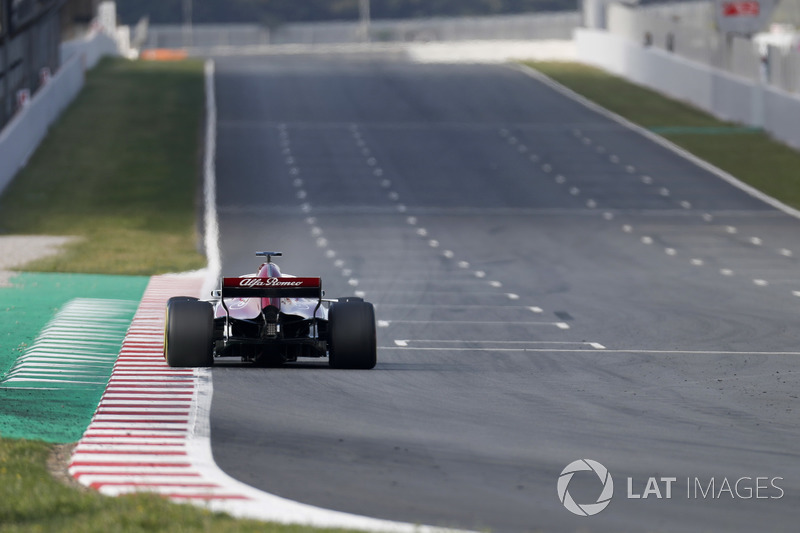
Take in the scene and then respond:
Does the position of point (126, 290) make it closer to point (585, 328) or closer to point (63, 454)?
point (585, 328)

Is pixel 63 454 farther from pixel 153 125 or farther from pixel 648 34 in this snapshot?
pixel 648 34

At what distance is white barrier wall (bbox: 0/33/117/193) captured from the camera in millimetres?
40469

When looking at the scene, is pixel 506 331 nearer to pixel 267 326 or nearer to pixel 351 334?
pixel 351 334

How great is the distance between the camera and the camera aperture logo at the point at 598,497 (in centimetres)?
1004

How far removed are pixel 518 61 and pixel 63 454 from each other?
64.6 m

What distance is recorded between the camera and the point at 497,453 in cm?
1192

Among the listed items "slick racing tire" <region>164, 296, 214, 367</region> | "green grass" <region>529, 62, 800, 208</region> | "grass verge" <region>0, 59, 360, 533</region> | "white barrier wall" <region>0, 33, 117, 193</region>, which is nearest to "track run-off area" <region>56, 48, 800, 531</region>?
"slick racing tire" <region>164, 296, 214, 367</region>

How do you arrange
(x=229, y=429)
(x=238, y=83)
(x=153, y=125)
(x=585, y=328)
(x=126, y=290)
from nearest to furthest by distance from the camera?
(x=229, y=429) → (x=585, y=328) → (x=126, y=290) → (x=153, y=125) → (x=238, y=83)

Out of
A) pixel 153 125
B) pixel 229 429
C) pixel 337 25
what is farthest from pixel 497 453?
pixel 337 25

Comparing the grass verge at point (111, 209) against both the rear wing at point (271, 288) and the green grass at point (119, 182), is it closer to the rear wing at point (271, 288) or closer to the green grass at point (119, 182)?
the green grass at point (119, 182)

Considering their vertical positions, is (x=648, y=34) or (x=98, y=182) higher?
(x=648, y=34)

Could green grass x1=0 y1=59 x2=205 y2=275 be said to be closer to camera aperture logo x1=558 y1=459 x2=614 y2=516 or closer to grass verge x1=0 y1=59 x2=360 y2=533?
grass verge x1=0 y1=59 x2=360 y2=533

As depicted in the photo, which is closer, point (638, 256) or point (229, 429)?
point (229, 429)

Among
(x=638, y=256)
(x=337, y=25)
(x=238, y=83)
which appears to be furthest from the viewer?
(x=337, y=25)
